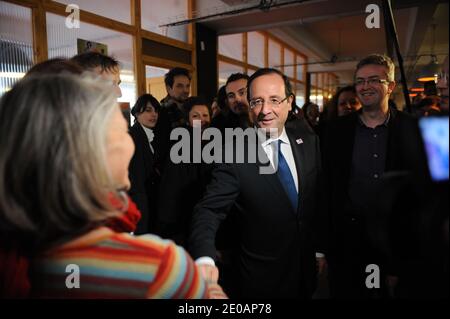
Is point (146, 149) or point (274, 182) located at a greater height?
point (146, 149)

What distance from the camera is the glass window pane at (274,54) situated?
958 centimetres

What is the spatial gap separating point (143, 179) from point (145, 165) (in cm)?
16

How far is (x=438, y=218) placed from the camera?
45cm

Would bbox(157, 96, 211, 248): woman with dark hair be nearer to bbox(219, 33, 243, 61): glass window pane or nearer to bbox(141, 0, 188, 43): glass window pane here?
bbox(141, 0, 188, 43): glass window pane

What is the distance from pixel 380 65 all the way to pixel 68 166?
1.69 m

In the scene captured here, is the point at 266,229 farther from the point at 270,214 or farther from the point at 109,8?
the point at 109,8

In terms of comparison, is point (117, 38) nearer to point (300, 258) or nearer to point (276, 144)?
point (276, 144)

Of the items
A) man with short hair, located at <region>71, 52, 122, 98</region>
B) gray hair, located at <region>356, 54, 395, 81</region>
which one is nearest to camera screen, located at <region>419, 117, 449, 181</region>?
man with short hair, located at <region>71, 52, 122, 98</region>

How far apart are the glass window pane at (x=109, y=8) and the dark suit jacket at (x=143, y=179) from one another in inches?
110

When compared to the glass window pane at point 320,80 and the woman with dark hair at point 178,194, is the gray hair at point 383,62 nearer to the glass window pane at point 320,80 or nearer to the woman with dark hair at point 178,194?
the woman with dark hair at point 178,194

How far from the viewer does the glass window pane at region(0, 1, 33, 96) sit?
323 centimetres

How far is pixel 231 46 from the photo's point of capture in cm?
788

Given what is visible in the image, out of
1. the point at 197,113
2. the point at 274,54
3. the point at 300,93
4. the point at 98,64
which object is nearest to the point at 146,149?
the point at 197,113
